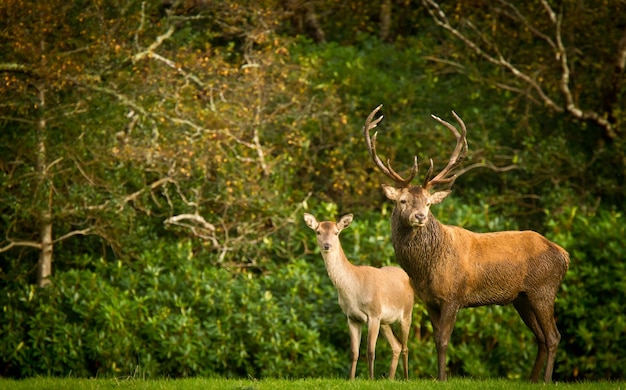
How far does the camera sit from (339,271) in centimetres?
1136

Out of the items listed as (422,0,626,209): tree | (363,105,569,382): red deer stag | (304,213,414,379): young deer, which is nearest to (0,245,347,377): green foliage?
(304,213,414,379): young deer

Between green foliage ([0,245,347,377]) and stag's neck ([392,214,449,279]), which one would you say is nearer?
stag's neck ([392,214,449,279])

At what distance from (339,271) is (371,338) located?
0.79m

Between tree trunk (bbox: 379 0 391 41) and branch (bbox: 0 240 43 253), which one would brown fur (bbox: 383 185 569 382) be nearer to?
branch (bbox: 0 240 43 253)

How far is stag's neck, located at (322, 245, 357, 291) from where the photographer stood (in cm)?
1131

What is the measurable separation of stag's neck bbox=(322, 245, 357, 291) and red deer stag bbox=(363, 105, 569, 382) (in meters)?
1.00

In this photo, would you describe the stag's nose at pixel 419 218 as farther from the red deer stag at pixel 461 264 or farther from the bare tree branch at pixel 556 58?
the bare tree branch at pixel 556 58

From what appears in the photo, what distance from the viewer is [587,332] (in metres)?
13.8

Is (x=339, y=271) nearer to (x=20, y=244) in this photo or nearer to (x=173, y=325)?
(x=173, y=325)

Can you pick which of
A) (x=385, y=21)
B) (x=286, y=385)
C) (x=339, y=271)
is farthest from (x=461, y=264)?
(x=385, y=21)

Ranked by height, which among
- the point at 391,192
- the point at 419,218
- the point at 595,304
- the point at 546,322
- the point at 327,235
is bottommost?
the point at 595,304

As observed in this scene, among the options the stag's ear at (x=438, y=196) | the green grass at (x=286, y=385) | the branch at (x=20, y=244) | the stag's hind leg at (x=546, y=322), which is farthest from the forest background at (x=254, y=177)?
the stag's ear at (x=438, y=196)

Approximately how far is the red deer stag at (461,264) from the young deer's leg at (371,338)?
83 cm

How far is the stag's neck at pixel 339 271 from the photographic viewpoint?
37.1 ft
